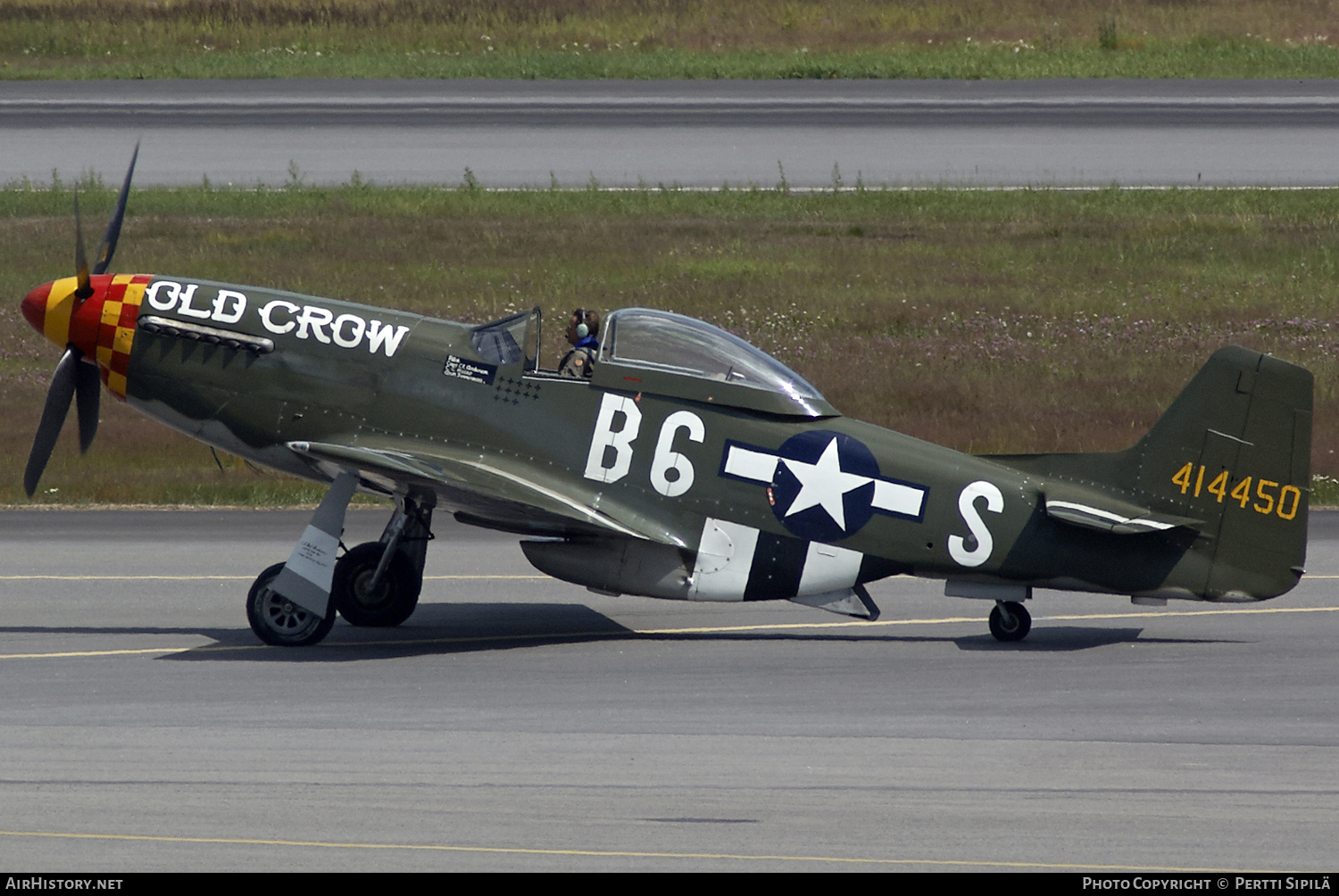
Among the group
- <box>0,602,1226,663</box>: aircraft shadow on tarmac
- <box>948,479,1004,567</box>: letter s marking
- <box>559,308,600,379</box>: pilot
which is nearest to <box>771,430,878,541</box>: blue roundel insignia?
<box>948,479,1004,567</box>: letter s marking

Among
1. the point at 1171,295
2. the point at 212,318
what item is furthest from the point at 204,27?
Result: the point at 212,318

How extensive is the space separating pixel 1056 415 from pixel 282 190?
1774 cm

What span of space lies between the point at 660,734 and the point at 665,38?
40272 mm

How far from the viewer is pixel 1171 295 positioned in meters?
26.0

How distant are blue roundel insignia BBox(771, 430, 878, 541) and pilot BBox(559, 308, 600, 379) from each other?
165cm

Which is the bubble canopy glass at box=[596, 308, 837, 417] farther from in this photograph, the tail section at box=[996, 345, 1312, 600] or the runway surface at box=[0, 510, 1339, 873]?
the tail section at box=[996, 345, 1312, 600]

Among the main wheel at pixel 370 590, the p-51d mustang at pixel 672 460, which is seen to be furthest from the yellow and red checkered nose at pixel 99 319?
the main wheel at pixel 370 590

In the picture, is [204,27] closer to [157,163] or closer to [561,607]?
[157,163]

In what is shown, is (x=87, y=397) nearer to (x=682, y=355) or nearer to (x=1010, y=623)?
(x=682, y=355)

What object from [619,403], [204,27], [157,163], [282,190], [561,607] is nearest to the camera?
[619,403]

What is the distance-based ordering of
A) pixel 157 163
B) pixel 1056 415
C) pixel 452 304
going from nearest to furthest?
pixel 1056 415 → pixel 452 304 → pixel 157 163

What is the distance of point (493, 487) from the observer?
1112 centimetres

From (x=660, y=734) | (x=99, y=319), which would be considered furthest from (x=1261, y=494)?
(x=99, y=319)

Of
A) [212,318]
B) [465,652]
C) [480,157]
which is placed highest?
[480,157]
